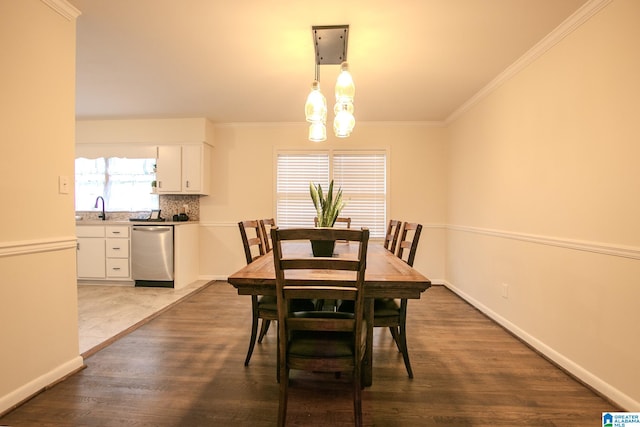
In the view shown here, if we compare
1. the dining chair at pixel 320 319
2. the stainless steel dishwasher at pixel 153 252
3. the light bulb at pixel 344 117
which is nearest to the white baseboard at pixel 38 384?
the dining chair at pixel 320 319

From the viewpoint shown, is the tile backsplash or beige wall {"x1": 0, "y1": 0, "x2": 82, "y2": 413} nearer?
beige wall {"x1": 0, "y1": 0, "x2": 82, "y2": 413}

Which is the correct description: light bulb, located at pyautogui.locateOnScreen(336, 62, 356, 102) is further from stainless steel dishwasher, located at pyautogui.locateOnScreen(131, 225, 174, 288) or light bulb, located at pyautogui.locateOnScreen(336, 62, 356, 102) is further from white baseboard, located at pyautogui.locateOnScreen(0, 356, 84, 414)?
stainless steel dishwasher, located at pyautogui.locateOnScreen(131, 225, 174, 288)

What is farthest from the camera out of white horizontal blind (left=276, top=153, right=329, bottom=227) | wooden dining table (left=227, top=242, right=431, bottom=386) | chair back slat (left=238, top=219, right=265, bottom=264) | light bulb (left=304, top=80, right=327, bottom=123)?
white horizontal blind (left=276, top=153, right=329, bottom=227)

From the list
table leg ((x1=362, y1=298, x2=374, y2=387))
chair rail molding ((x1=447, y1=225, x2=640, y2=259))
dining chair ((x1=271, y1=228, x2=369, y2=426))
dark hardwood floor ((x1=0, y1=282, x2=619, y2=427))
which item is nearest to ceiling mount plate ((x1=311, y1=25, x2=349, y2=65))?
dining chair ((x1=271, y1=228, x2=369, y2=426))

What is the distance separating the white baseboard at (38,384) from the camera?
1.52 metres

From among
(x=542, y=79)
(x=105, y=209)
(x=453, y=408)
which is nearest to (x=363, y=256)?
(x=453, y=408)

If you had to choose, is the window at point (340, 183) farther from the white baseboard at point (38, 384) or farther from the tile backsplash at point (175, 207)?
the white baseboard at point (38, 384)

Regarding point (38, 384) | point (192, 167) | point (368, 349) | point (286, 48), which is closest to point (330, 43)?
point (286, 48)

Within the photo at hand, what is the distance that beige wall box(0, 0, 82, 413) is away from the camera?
153cm

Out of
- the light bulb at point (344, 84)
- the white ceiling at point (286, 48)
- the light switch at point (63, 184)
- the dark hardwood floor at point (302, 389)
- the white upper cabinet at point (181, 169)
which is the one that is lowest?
the dark hardwood floor at point (302, 389)

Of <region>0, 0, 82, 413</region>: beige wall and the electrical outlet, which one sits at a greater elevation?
<region>0, 0, 82, 413</region>: beige wall

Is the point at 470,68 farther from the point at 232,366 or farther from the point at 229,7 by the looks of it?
the point at 232,366

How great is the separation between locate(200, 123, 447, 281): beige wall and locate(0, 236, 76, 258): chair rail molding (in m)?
2.52

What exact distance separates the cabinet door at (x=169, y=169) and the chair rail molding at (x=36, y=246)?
2367 millimetres
